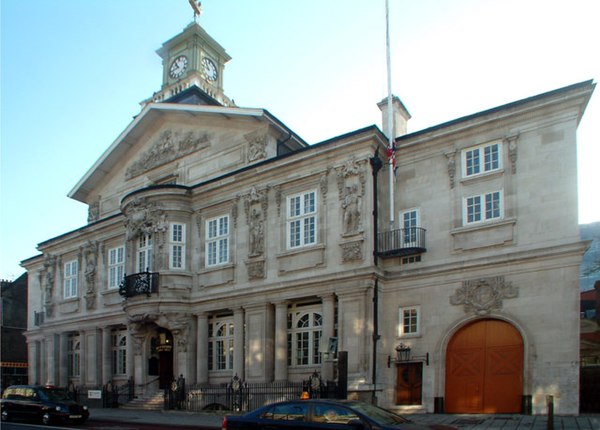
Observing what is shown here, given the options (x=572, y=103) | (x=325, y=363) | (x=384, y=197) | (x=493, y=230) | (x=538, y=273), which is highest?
(x=572, y=103)

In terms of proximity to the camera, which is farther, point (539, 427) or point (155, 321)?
point (155, 321)

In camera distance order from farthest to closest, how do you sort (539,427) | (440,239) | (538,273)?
(440,239) → (538,273) → (539,427)

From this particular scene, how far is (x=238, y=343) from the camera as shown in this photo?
2770 cm

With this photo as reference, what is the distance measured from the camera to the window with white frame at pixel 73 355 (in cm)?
3809

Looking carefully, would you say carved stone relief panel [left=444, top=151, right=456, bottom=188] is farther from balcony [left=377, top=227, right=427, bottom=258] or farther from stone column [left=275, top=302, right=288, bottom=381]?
stone column [left=275, top=302, right=288, bottom=381]

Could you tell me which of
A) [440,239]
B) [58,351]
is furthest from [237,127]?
[58,351]

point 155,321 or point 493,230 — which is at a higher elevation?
point 493,230

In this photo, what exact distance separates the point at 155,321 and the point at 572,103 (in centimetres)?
2058

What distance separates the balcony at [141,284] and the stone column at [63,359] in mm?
10522

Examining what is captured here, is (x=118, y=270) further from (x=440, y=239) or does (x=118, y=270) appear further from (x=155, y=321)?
(x=440, y=239)

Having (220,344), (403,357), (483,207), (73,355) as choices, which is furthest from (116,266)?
(483,207)

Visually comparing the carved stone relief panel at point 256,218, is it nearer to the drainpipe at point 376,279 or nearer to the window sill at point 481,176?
the drainpipe at point 376,279

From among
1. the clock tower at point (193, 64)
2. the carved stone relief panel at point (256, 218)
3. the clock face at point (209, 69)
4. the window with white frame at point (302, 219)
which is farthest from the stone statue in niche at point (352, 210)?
the clock face at point (209, 69)

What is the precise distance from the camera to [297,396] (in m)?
24.2
